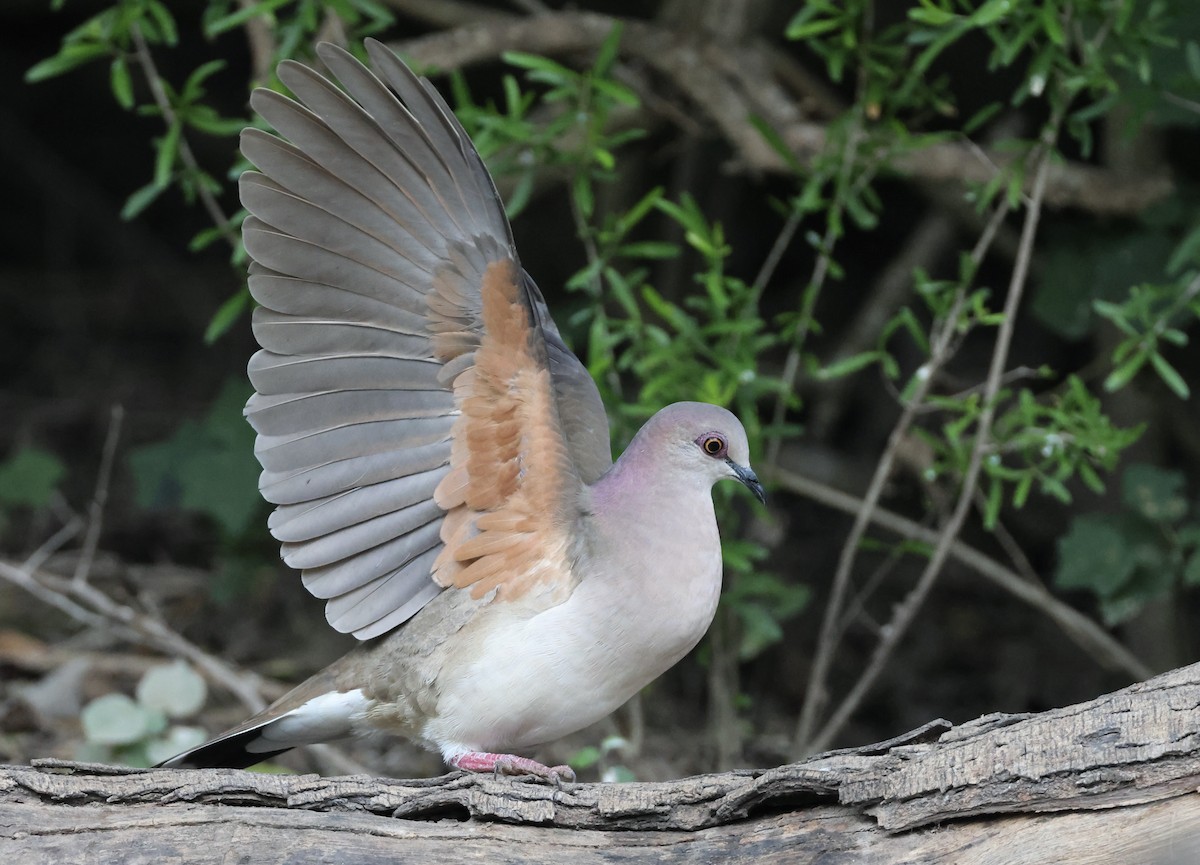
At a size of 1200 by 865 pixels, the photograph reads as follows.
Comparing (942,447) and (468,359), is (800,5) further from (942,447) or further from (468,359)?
(468,359)

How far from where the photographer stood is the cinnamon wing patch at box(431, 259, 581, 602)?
279cm

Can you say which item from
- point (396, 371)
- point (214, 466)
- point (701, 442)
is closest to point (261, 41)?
point (214, 466)

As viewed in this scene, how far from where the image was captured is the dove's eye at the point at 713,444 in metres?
2.95

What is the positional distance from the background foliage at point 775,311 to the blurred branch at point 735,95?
0.01 metres

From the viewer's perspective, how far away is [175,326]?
711 cm

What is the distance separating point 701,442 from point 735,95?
1789 millimetres

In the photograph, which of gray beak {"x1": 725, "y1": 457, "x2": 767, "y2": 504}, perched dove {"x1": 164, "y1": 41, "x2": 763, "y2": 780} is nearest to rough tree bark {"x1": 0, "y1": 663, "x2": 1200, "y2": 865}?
perched dove {"x1": 164, "y1": 41, "x2": 763, "y2": 780}

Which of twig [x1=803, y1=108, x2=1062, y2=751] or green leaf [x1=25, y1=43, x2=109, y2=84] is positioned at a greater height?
green leaf [x1=25, y1=43, x2=109, y2=84]

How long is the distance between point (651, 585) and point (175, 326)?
4982mm

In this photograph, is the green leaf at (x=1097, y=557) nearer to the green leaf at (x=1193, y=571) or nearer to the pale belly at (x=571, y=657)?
the green leaf at (x=1193, y=571)

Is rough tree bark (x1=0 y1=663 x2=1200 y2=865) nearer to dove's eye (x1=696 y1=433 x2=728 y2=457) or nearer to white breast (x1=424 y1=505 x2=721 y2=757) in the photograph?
white breast (x1=424 y1=505 x2=721 y2=757)

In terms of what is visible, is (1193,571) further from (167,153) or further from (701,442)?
(167,153)

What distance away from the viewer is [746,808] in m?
2.29

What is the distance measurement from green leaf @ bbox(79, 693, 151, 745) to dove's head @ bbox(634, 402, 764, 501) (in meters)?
1.79
